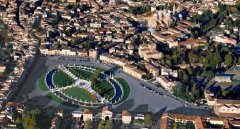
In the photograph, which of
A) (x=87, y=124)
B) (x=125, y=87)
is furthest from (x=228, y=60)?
(x=87, y=124)

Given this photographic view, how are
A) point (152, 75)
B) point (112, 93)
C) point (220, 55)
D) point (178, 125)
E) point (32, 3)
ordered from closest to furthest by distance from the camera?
point (178, 125) < point (112, 93) < point (152, 75) < point (220, 55) < point (32, 3)

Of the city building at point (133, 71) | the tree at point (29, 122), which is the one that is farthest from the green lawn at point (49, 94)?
the city building at point (133, 71)

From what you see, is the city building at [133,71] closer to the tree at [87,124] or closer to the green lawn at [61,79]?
the green lawn at [61,79]

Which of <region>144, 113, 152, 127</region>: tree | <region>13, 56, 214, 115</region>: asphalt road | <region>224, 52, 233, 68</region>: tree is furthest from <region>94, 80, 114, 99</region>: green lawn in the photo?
<region>224, 52, 233, 68</region>: tree

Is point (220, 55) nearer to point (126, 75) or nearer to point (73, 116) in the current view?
point (126, 75)

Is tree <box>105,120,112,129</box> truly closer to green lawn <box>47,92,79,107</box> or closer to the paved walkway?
the paved walkway

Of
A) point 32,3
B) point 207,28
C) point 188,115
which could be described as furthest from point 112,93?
point 32,3
